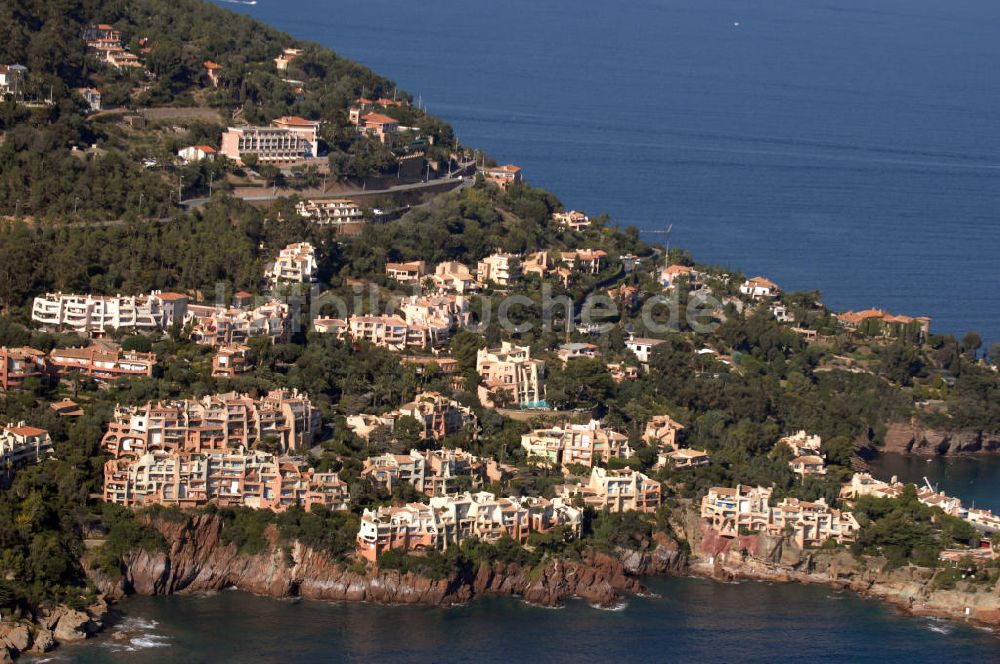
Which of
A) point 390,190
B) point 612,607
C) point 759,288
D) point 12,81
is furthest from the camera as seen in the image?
point 390,190

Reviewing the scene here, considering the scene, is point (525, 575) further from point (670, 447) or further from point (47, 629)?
point (47, 629)

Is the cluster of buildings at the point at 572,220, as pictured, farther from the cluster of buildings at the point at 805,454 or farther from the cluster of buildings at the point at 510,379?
the cluster of buildings at the point at 805,454

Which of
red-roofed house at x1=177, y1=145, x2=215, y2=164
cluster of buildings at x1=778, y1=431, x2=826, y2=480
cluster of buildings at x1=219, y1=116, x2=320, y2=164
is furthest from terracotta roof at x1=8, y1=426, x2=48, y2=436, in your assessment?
cluster of buildings at x1=219, y1=116, x2=320, y2=164

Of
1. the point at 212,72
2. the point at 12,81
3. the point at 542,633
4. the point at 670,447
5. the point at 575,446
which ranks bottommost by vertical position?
the point at 542,633

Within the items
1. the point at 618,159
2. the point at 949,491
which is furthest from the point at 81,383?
the point at 618,159

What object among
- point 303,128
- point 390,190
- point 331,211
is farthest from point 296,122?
point 331,211

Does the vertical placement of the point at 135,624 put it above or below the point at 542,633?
below

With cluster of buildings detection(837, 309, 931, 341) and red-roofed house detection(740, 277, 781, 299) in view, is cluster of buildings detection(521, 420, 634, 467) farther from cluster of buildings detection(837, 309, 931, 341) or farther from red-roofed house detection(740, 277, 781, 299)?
red-roofed house detection(740, 277, 781, 299)

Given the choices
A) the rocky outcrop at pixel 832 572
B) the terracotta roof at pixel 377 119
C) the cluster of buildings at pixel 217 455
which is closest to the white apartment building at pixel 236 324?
the cluster of buildings at pixel 217 455
